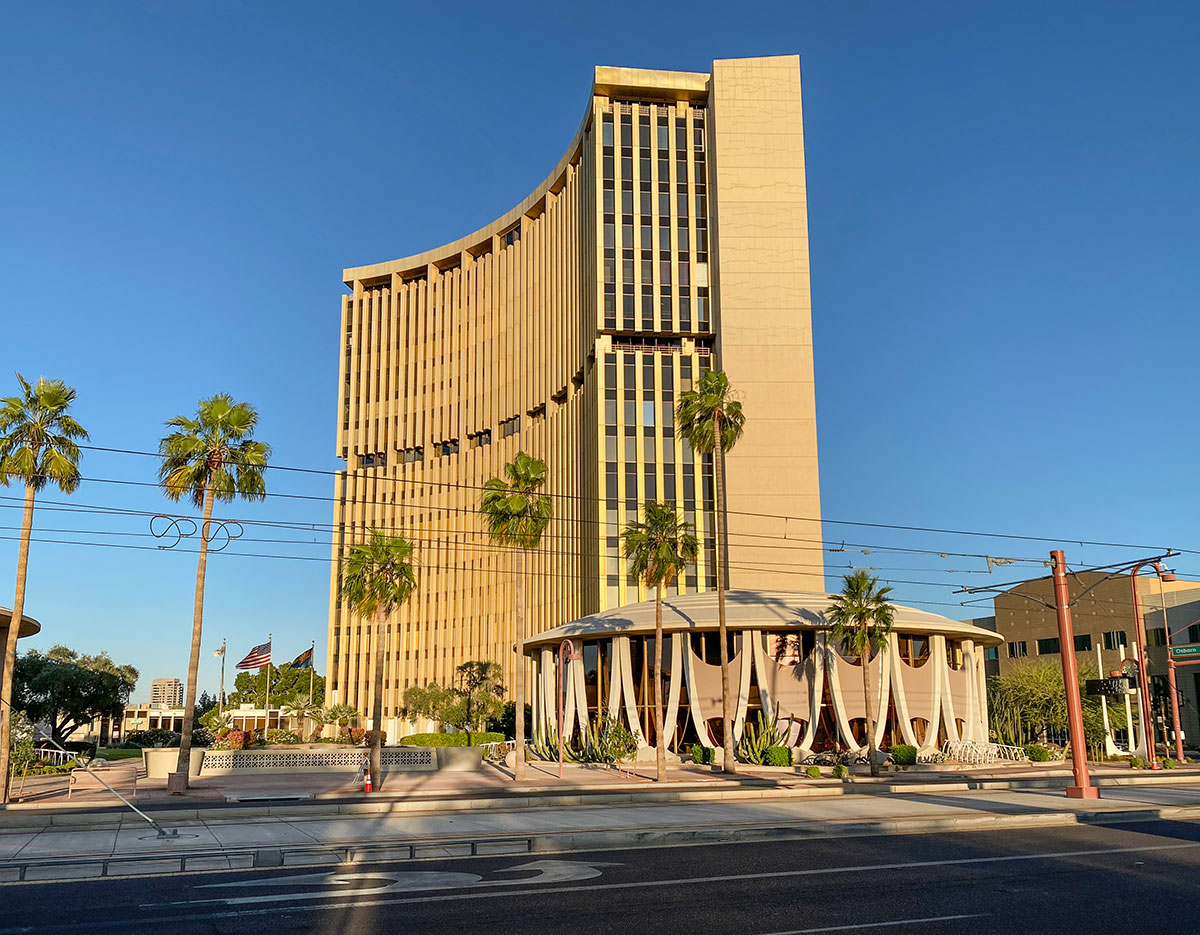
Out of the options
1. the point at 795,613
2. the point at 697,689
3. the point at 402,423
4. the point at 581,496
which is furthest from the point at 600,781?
the point at 402,423

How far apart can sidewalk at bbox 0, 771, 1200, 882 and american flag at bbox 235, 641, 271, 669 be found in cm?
4780

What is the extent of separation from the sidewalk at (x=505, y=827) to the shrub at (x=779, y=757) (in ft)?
55.8

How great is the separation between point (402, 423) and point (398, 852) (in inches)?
3908

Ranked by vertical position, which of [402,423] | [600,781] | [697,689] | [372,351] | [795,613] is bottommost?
[600,781]

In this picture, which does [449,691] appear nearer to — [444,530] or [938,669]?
[444,530]

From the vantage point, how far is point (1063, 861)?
16.6 metres

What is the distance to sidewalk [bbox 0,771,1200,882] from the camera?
17406 mm

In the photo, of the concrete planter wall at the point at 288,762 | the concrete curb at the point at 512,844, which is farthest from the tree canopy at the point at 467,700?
the concrete curb at the point at 512,844

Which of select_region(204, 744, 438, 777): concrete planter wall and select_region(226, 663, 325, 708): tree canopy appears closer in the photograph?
select_region(204, 744, 438, 777): concrete planter wall

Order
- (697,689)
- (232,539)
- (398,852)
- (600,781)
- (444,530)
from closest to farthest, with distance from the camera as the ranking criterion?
1. (398,852)
2. (232,539)
3. (600,781)
4. (697,689)
5. (444,530)

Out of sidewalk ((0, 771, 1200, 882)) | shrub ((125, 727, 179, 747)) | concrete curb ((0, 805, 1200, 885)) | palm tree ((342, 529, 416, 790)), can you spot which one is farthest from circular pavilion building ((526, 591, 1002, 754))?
shrub ((125, 727, 179, 747))

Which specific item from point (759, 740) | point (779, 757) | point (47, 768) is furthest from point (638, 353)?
point (47, 768)

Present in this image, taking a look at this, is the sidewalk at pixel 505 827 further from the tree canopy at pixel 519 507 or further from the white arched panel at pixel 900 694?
the white arched panel at pixel 900 694

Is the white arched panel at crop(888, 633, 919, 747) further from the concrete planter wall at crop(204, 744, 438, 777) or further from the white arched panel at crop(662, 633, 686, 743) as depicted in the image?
the concrete planter wall at crop(204, 744, 438, 777)
